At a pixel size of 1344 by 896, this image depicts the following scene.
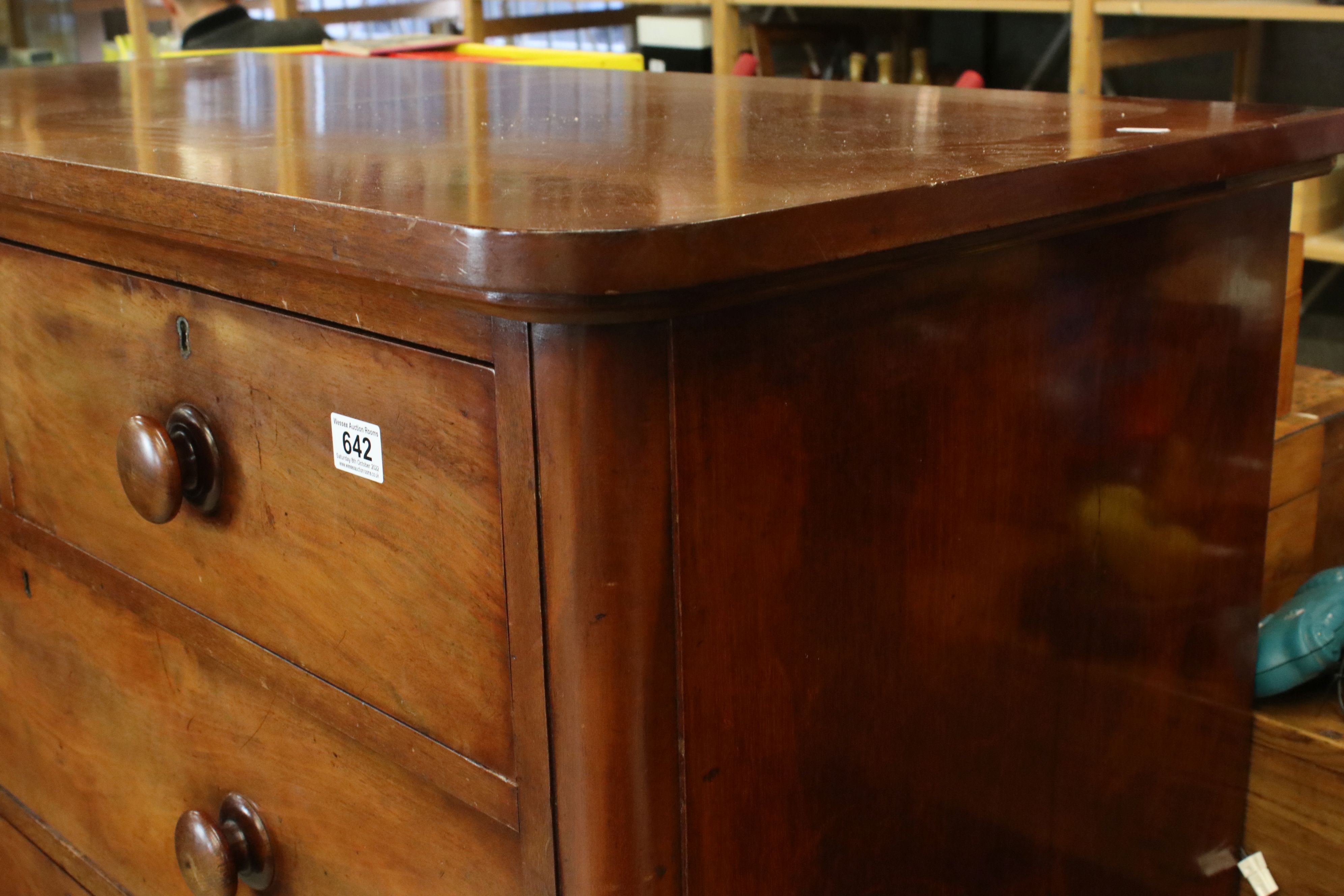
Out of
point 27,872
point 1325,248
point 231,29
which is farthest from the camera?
point 231,29

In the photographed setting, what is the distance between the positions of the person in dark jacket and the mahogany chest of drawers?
188 centimetres

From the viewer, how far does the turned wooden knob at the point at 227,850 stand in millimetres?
679

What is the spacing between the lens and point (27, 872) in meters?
0.94

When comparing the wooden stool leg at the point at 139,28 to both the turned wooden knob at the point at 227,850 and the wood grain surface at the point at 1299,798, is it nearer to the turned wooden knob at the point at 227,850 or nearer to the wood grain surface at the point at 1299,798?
the turned wooden knob at the point at 227,850

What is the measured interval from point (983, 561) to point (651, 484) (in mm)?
200

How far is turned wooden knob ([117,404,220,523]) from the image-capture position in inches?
23.9

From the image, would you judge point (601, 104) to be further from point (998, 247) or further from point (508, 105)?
point (998, 247)

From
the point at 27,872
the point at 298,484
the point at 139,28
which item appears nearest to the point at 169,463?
the point at 298,484

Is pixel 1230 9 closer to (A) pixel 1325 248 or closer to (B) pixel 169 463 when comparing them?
(A) pixel 1325 248

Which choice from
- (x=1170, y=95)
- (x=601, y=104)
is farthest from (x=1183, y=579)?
(x=1170, y=95)

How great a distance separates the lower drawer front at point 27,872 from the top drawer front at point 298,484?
11.5 inches

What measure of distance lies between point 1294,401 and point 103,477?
0.96m

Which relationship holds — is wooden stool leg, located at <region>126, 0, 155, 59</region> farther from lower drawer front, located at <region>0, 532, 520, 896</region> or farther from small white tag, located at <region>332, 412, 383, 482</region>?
small white tag, located at <region>332, 412, 383, 482</region>

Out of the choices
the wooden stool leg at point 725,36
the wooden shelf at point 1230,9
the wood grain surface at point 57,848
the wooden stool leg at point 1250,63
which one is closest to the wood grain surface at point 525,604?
the wood grain surface at point 57,848
